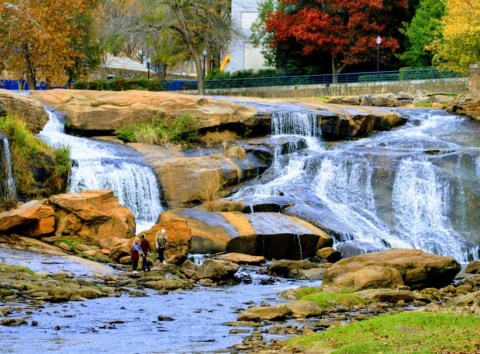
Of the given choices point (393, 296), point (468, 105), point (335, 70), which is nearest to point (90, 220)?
point (393, 296)

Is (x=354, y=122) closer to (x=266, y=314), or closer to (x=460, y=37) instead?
(x=460, y=37)

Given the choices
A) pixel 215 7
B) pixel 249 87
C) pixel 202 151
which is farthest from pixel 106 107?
pixel 215 7

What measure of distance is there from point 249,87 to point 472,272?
3395 cm

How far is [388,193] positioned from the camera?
31.2 metres

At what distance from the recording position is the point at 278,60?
5950 centimetres

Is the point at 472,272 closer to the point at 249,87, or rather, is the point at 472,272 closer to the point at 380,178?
the point at 380,178

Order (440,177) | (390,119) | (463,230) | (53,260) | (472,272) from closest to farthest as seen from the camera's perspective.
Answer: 1. (53,260)
2. (472,272)
3. (463,230)
4. (440,177)
5. (390,119)

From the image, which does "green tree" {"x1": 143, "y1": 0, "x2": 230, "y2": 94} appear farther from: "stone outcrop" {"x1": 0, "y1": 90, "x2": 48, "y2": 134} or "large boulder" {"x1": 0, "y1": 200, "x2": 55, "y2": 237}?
"large boulder" {"x1": 0, "y1": 200, "x2": 55, "y2": 237}

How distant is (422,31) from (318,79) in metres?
7.09

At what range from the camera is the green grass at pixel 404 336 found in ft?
35.1

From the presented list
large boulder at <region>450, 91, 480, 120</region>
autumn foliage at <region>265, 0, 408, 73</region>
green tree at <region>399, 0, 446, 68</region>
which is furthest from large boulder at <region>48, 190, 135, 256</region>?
green tree at <region>399, 0, 446, 68</region>

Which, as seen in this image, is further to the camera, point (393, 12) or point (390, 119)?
point (393, 12)

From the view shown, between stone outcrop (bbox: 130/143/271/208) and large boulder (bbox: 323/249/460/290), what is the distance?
30.2 ft

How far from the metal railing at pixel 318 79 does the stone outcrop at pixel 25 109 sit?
22683mm
